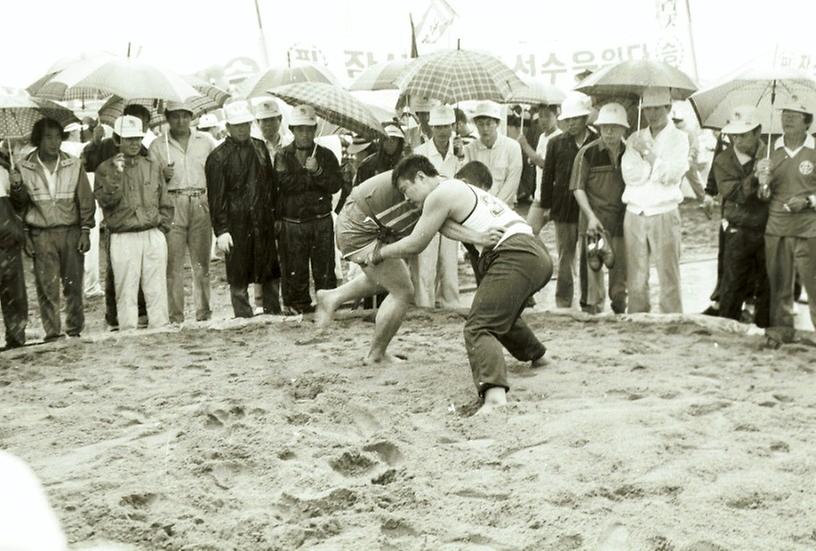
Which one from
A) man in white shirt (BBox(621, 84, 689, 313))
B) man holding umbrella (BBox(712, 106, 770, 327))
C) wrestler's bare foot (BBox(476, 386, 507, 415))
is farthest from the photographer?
man in white shirt (BBox(621, 84, 689, 313))

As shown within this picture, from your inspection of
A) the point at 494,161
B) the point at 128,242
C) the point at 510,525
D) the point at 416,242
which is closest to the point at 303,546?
the point at 510,525

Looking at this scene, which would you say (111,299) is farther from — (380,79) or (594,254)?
(594,254)

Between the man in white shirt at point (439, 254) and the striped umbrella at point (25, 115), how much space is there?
3100 mm

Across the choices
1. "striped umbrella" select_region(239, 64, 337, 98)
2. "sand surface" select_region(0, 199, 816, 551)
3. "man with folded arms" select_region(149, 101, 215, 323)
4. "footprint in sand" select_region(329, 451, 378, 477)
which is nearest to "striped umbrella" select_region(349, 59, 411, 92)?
"striped umbrella" select_region(239, 64, 337, 98)

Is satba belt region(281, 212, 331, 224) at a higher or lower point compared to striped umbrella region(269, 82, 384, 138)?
lower

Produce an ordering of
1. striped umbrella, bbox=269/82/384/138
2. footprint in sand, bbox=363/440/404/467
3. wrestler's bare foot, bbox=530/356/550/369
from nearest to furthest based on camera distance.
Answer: footprint in sand, bbox=363/440/404/467
wrestler's bare foot, bbox=530/356/550/369
striped umbrella, bbox=269/82/384/138

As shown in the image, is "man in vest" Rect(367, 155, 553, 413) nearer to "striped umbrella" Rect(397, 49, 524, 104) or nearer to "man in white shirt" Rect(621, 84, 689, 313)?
"striped umbrella" Rect(397, 49, 524, 104)

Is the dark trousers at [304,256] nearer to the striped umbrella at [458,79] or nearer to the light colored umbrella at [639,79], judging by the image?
the striped umbrella at [458,79]

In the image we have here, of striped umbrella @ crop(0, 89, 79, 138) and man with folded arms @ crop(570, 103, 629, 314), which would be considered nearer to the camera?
striped umbrella @ crop(0, 89, 79, 138)

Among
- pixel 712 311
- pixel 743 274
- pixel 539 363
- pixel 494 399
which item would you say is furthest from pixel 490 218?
pixel 712 311

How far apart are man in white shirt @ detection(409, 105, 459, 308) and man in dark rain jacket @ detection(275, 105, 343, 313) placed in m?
0.80

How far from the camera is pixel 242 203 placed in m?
9.44

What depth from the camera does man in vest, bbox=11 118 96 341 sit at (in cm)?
870

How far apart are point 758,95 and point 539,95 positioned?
3.15 m
